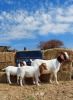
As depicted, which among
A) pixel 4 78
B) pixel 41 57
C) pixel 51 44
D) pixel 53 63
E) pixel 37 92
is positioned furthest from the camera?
pixel 51 44

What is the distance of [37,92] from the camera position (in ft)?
35.6

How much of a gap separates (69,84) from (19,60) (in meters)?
3.21

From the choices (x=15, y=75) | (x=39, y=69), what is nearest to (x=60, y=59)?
(x=39, y=69)

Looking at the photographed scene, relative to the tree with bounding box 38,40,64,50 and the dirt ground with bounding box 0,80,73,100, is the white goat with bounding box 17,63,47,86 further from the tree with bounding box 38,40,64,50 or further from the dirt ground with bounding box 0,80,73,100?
the tree with bounding box 38,40,64,50

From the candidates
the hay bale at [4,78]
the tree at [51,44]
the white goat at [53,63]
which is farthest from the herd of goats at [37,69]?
the tree at [51,44]

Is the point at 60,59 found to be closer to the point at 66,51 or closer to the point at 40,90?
the point at 66,51

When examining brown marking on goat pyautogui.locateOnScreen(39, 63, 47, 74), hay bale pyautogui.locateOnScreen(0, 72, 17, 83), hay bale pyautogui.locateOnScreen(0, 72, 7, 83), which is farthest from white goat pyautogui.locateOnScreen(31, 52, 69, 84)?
hay bale pyautogui.locateOnScreen(0, 72, 7, 83)

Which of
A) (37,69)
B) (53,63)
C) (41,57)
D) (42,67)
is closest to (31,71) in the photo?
(37,69)

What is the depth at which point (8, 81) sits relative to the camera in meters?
13.4

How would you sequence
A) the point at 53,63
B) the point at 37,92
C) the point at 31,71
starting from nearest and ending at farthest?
the point at 37,92 → the point at 31,71 → the point at 53,63

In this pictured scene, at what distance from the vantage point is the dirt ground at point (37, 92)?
10055mm

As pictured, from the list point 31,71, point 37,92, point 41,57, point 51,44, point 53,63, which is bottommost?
point 37,92

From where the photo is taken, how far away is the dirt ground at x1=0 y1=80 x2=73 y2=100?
396 inches

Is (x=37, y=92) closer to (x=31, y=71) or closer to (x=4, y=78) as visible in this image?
(x=31, y=71)
